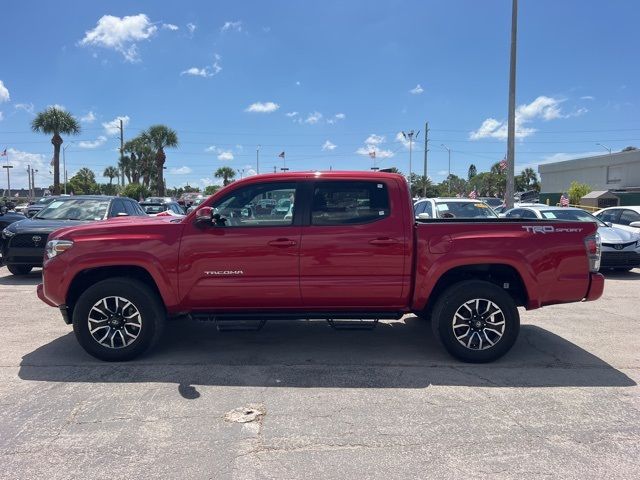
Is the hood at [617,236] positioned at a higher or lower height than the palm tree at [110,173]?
lower

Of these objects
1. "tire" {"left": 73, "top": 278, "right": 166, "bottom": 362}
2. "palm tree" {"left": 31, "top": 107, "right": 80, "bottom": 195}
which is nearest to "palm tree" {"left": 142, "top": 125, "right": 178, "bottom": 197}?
"palm tree" {"left": 31, "top": 107, "right": 80, "bottom": 195}

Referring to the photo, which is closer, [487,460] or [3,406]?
[487,460]

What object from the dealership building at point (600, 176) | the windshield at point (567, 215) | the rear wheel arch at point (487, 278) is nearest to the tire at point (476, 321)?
the rear wheel arch at point (487, 278)

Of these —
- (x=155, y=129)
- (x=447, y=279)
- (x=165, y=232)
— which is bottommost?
(x=447, y=279)

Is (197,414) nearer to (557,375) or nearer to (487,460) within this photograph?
(487,460)

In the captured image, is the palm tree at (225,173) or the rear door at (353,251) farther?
the palm tree at (225,173)

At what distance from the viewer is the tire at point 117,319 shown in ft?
16.2

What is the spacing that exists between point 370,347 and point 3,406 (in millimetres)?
3529

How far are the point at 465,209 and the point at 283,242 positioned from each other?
8.76 meters

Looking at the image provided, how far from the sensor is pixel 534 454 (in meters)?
3.36

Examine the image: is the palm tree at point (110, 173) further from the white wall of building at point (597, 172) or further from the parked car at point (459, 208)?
the parked car at point (459, 208)

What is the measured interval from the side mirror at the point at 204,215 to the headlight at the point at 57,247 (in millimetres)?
1330

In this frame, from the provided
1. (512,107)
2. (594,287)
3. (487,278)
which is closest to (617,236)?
(594,287)

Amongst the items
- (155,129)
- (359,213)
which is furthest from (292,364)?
(155,129)
